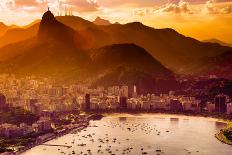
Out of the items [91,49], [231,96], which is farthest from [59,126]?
[91,49]

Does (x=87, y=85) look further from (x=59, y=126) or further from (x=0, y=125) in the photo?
(x=0, y=125)

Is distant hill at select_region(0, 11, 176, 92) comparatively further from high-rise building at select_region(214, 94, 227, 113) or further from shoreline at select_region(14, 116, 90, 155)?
shoreline at select_region(14, 116, 90, 155)

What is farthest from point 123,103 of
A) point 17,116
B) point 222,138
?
point 222,138

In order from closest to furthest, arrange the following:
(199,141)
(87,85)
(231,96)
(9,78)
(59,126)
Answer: (199,141)
(59,126)
(231,96)
(87,85)
(9,78)

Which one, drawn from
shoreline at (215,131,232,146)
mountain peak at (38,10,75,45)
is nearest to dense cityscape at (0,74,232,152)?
shoreline at (215,131,232,146)

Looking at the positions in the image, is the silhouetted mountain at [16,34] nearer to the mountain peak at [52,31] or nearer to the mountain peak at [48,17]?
the mountain peak at [48,17]

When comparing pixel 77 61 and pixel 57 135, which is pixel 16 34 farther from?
pixel 57 135

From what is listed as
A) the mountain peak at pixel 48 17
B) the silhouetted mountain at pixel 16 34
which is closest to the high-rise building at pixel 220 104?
the mountain peak at pixel 48 17
